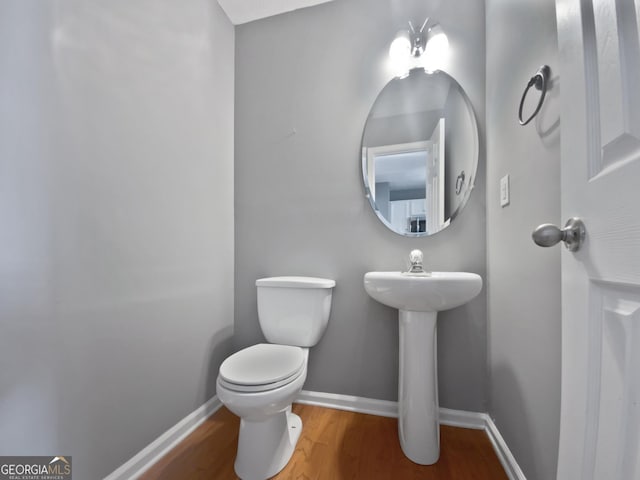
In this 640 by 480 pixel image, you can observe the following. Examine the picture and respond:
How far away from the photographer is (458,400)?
129 cm

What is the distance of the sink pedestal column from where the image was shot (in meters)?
1.05

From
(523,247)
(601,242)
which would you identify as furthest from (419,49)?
(601,242)

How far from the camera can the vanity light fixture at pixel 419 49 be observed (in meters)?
1.29

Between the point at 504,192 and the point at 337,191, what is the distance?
79cm

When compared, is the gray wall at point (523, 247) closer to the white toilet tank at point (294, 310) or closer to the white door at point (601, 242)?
the white door at point (601, 242)

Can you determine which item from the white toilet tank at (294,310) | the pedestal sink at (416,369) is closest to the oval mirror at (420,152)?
the pedestal sink at (416,369)

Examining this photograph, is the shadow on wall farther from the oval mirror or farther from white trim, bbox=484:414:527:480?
white trim, bbox=484:414:527:480

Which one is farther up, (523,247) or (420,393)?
(523,247)

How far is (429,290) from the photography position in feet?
3.11

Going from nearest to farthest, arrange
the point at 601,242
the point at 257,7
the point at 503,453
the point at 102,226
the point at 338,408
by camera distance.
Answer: the point at 601,242 → the point at 102,226 → the point at 503,453 → the point at 338,408 → the point at 257,7

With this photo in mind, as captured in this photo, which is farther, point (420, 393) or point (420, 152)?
point (420, 152)

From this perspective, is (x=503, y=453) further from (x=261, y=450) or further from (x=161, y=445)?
(x=161, y=445)

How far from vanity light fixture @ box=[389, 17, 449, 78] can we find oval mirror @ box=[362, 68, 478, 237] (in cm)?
5

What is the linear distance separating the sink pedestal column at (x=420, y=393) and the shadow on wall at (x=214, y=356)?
1.01m
